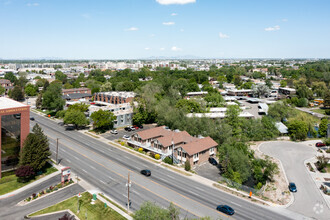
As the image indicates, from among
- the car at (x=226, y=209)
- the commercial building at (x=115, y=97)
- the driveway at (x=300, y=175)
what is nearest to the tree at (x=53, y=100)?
the commercial building at (x=115, y=97)

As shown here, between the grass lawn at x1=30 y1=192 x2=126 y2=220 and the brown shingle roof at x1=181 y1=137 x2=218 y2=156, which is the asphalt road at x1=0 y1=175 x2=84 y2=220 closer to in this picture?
the grass lawn at x1=30 y1=192 x2=126 y2=220

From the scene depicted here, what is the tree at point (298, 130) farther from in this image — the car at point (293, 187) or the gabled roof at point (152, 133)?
the gabled roof at point (152, 133)

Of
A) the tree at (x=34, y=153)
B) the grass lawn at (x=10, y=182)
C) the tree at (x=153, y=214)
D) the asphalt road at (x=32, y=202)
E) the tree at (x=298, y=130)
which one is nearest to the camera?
the tree at (x=153, y=214)

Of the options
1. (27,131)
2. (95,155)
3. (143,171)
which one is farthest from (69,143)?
(143,171)

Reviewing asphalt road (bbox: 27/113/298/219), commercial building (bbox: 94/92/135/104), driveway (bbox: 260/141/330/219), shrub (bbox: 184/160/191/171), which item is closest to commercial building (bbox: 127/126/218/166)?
shrub (bbox: 184/160/191/171)

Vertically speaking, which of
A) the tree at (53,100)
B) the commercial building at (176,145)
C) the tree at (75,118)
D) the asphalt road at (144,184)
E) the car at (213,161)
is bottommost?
the asphalt road at (144,184)

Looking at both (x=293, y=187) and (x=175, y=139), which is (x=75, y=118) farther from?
(x=293, y=187)

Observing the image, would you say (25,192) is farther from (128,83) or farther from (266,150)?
(128,83)

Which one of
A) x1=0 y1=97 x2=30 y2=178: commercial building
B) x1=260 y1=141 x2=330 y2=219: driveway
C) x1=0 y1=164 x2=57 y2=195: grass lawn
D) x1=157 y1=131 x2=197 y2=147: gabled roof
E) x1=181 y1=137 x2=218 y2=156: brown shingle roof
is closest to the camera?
x1=260 y1=141 x2=330 y2=219: driveway
